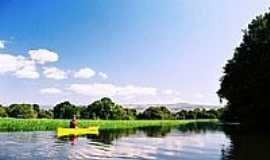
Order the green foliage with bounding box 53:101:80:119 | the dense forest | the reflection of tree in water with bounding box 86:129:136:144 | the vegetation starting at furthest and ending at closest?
the green foliage with bounding box 53:101:80:119
the dense forest
the vegetation
the reflection of tree in water with bounding box 86:129:136:144

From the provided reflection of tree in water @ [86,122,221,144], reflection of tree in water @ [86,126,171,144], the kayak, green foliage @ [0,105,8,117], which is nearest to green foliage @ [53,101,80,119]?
green foliage @ [0,105,8,117]

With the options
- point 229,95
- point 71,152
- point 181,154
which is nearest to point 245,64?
point 229,95

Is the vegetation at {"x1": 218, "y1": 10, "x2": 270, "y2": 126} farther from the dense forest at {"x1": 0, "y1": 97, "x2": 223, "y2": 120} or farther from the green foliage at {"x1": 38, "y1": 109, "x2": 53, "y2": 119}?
the green foliage at {"x1": 38, "y1": 109, "x2": 53, "y2": 119}

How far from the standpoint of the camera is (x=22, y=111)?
140 meters

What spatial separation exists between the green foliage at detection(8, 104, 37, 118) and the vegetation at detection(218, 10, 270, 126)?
75861mm

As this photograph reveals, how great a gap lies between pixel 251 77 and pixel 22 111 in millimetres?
89097

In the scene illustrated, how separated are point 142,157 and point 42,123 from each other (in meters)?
45.5

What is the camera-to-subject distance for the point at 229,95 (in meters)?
69.9

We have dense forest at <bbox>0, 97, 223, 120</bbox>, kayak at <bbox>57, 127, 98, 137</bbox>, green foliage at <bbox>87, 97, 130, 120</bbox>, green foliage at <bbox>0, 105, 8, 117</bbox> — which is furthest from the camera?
green foliage at <bbox>87, 97, 130, 120</bbox>

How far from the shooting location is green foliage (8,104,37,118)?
5463 inches

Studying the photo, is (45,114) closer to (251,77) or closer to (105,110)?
(105,110)

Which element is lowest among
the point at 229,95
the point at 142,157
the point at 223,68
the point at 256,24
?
the point at 142,157

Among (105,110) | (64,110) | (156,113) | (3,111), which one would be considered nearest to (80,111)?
(64,110)

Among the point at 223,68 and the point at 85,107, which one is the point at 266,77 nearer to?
the point at 223,68
